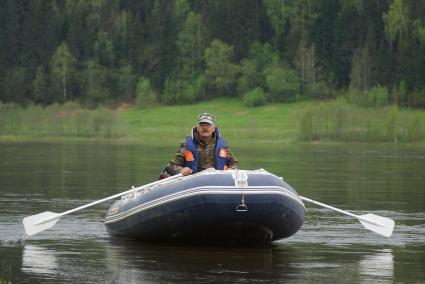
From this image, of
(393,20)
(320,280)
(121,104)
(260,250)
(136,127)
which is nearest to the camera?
(320,280)

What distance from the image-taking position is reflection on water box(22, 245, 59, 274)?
19.6m

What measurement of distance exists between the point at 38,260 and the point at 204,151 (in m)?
4.29

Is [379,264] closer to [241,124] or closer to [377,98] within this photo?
[241,124]

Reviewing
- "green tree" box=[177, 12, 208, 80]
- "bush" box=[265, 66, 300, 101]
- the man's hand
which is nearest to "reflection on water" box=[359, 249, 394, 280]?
the man's hand

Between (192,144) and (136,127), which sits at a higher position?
(192,144)

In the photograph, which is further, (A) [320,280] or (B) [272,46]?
(B) [272,46]

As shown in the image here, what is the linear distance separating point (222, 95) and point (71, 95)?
79.8ft

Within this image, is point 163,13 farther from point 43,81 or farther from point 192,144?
point 192,144

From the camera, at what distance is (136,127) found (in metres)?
121

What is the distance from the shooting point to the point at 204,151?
76.7ft

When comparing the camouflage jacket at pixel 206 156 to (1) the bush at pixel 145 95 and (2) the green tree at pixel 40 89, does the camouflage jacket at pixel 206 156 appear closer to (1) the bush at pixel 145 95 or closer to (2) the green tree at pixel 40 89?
(1) the bush at pixel 145 95

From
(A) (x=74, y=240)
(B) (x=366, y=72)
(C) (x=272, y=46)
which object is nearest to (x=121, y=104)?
(C) (x=272, y=46)

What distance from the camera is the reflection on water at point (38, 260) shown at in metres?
19.6

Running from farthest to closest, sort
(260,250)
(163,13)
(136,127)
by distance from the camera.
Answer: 1. (163,13)
2. (136,127)
3. (260,250)
